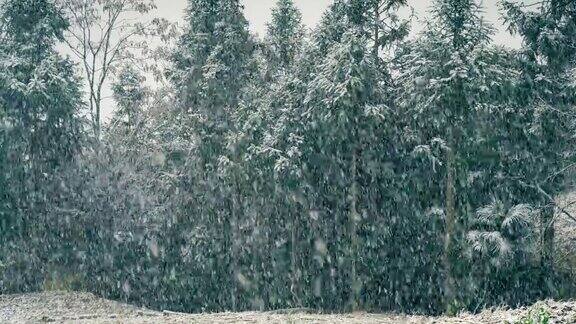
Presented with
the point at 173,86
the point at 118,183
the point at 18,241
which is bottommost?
the point at 18,241

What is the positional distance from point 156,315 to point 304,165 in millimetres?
9558

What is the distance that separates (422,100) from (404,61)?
→ 2.61 m

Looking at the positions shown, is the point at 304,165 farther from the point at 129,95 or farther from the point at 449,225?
the point at 129,95

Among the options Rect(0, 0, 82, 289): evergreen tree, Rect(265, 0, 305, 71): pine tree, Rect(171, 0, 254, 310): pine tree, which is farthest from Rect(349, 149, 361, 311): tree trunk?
Rect(0, 0, 82, 289): evergreen tree

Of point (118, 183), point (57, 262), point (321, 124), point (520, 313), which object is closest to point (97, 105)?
point (118, 183)

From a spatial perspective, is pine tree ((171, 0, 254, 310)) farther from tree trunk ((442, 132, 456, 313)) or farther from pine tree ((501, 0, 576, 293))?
pine tree ((501, 0, 576, 293))

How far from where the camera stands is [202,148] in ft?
91.5

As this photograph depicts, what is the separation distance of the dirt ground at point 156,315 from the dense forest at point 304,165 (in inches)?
167

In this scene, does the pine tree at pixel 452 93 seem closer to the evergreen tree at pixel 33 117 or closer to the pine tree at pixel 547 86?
the pine tree at pixel 547 86

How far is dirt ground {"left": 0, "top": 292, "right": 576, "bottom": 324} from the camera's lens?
11391 millimetres

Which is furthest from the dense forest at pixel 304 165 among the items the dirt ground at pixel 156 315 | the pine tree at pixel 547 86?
the dirt ground at pixel 156 315

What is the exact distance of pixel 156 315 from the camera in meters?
18.3

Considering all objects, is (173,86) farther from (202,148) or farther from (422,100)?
(422,100)

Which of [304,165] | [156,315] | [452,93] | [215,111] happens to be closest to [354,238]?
[304,165]
